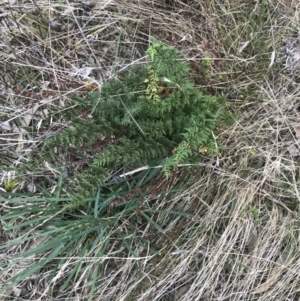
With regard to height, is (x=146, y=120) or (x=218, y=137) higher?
(x=146, y=120)

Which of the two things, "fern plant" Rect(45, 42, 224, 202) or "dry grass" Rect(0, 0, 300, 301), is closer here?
"fern plant" Rect(45, 42, 224, 202)

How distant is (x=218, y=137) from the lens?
2.11m

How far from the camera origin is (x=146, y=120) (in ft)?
6.36

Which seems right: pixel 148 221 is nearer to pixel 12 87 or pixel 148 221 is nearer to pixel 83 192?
pixel 83 192

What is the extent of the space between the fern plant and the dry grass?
0.20 meters

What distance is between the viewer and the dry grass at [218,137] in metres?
2.08

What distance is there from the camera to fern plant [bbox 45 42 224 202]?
6.08 feet

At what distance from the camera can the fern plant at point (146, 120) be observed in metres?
1.85

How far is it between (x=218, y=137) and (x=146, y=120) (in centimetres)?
37

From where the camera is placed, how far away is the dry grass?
2082 mm

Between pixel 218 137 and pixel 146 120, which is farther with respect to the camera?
pixel 218 137

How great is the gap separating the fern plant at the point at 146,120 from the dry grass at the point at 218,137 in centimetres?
20

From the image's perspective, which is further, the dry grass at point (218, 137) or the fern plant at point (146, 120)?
the dry grass at point (218, 137)

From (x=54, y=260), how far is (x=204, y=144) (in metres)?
0.87
